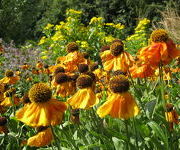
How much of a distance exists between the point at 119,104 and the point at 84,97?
296 mm

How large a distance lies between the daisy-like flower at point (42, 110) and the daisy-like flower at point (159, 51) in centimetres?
41

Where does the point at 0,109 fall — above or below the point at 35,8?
above

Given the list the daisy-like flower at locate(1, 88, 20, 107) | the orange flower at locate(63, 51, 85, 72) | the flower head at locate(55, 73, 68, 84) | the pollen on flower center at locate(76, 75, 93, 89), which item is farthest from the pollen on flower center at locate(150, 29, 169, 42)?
the daisy-like flower at locate(1, 88, 20, 107)

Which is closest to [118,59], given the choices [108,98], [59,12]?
[108,98]

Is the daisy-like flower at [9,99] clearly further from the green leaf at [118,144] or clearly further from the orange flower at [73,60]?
the green leaf at [118,144]

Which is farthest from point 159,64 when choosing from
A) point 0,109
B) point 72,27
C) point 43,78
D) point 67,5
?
point 67,5

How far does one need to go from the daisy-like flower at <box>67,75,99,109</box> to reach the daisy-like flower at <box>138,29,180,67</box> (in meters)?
0.29

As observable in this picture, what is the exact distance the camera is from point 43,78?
4.79 metres

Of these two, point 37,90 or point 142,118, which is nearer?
point 37,90

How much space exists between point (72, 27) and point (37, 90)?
5.44m

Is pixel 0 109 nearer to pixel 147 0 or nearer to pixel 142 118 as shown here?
pixel 142 118

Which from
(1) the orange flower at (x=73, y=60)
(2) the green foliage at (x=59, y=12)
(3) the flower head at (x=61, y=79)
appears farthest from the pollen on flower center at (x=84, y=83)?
(2) the green foliage at (x=59, y=12)

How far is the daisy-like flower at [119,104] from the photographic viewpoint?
127 centimetres

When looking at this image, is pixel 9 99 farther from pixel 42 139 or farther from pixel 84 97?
pixel 84 97
